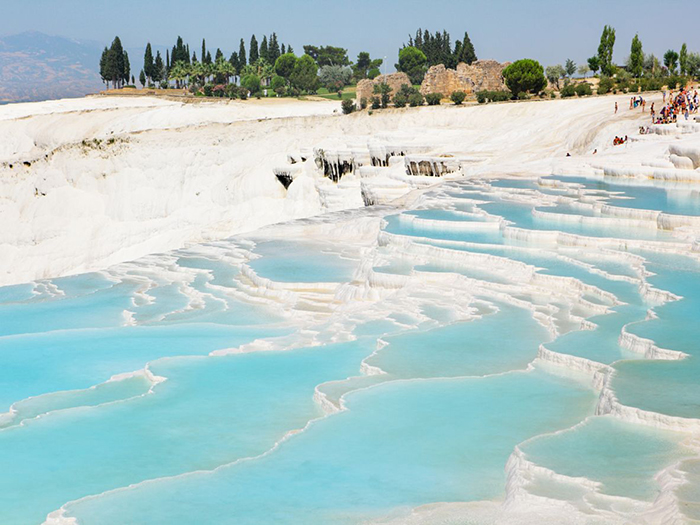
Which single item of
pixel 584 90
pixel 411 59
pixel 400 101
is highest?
pixel 411 59

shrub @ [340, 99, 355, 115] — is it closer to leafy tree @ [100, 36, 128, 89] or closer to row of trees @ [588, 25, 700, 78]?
row of trees @ [588, 25, 700, 78]

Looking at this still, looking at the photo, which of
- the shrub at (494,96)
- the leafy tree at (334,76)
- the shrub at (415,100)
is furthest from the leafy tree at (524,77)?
the leafy tree at (334,76)

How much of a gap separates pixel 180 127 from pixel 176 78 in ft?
102

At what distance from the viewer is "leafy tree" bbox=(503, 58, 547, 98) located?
35.7 m

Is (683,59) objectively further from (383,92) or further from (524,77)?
(383,92)

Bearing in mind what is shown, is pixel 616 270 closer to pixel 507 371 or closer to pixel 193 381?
pixel 507 371

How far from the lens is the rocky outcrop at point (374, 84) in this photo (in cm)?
4166

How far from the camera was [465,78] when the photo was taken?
4281 centimetres

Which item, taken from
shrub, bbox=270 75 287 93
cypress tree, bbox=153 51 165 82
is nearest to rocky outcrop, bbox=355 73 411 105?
shrub, bbox=270 75 287 93

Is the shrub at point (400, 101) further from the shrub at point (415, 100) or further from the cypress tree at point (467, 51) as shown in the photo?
the cypress tree at point (467, 51)

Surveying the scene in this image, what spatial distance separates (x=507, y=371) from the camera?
6.93 m

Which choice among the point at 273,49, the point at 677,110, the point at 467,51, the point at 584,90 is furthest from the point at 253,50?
the point at 677,110

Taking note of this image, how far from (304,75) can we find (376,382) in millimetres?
55230

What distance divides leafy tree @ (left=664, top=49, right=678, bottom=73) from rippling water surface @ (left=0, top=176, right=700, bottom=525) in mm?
31632
